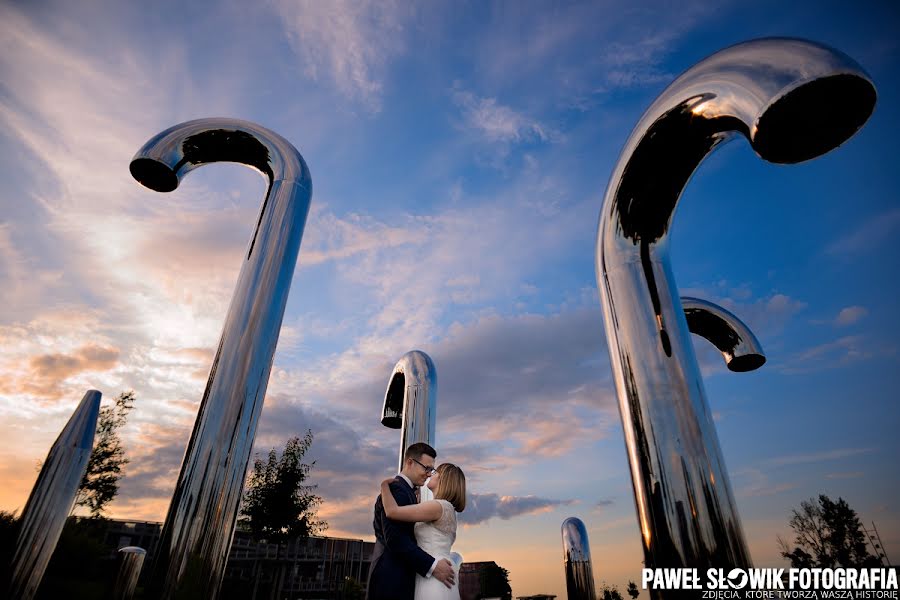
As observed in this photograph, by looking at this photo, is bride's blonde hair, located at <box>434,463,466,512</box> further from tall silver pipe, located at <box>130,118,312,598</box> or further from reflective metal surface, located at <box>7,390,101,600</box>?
tall silver pipe, located at <box>130,118,312,598</box>

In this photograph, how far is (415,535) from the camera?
3730mm

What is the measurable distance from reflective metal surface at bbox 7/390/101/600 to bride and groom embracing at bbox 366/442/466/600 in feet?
6.53

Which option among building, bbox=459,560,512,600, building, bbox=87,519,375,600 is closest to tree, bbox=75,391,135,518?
building, bbox=87,519,375,600

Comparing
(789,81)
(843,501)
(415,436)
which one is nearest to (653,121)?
(789,81)

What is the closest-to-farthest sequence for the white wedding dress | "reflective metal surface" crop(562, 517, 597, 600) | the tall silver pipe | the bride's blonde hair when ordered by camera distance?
the tall silver pipe
the white wedding dress
the bride's blonde hair
"reflective metal surface" crop(562, 517, 597, 600)

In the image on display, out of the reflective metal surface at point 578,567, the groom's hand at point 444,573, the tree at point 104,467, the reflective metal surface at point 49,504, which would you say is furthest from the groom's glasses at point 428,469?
the tree at point 104,467

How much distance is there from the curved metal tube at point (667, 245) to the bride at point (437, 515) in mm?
2757

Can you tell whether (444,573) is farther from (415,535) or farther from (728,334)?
(728,334)

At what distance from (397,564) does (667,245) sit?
3195mm

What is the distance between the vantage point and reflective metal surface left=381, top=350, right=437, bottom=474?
420 cm

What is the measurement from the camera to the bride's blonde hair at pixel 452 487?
154 inches

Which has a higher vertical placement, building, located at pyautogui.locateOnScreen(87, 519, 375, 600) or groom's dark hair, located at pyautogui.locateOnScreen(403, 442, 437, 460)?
groom's dark hair, located at pyautogui.locateOnScreen(403, 442, 437, 460)

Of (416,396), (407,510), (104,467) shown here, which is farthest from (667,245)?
(104,467)

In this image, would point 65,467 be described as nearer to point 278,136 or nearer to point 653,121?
point 278,136
